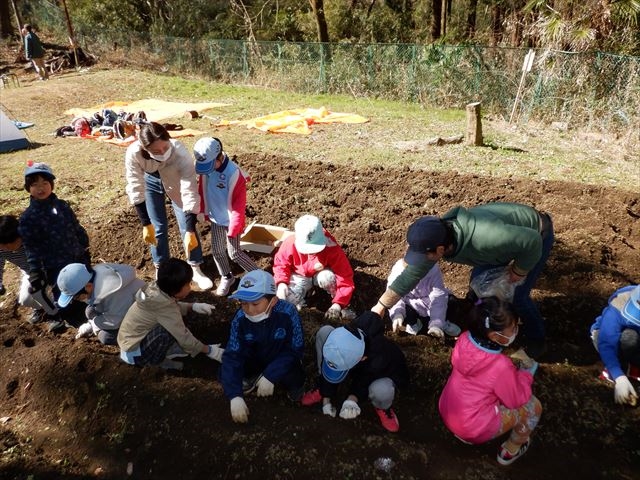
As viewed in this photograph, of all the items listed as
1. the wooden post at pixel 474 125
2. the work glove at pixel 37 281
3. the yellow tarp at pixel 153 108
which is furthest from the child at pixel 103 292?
the yellow tarp at pixel 153 108

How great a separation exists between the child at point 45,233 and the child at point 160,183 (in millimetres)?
567

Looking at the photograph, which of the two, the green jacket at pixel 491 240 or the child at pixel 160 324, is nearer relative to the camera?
the green jacket at pixel 491 240

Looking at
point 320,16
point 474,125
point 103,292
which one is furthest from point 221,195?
point 320,16

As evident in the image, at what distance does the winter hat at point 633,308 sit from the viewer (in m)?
2.73

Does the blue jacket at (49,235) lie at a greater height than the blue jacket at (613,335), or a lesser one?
greater

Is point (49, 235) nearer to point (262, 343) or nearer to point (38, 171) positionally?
point (38, 171)

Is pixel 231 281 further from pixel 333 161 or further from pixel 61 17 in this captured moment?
pixel 61 17

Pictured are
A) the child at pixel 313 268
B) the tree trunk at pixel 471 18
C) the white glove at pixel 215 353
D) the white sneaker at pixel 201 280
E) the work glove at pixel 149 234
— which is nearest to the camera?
the white glove at pixel 215 353

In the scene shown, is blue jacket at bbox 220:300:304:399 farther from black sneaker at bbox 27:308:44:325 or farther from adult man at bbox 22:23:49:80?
adult man at bbox 22:23:49:80

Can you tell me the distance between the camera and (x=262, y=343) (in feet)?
9.14

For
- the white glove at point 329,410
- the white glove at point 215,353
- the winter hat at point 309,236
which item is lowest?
the white glove at point 329,410

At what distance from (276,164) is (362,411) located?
490 cm

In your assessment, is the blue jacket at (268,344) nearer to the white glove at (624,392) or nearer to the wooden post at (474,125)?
the white glove at (624,392)

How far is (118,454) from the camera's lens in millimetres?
2537
